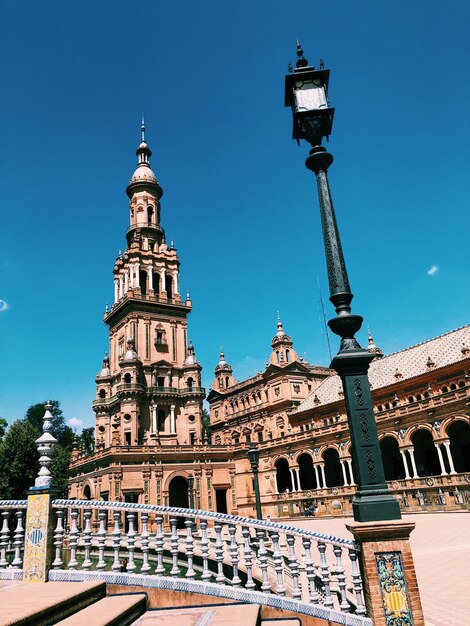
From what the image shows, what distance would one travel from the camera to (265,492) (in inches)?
1694

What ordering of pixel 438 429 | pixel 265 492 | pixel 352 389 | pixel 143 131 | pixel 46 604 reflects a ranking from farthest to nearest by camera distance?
pixel 143 131 < pixel 265 492 < pixel 438 429 < pixel 352 389 < pixel 46 604

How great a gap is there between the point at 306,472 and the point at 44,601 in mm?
42457

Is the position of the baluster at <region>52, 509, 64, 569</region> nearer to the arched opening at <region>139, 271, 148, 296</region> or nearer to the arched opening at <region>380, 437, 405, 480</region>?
the arched opening at <region>380, 437, 405, 480</region>

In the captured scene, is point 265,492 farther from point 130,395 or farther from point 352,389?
point 352,389

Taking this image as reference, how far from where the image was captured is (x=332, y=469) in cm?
4181

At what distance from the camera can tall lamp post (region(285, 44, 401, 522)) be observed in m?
5.71

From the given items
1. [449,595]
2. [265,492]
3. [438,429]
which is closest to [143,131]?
[265,492]

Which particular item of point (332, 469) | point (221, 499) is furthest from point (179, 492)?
point (332, 469)

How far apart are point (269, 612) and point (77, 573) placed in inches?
105

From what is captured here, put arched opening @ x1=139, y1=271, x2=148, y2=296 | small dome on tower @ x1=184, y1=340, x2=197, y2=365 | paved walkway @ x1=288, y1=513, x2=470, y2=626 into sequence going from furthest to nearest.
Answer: arched opening @ x1=139, y1=271, x2=148, y2=296, small dome on tower @ x1=184, y1=340, x2=197, y2=365, paved walkway @ x1=288, y1=513, x2=470, y2=626

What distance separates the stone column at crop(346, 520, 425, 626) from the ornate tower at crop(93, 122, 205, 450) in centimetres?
3838

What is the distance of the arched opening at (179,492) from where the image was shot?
41.6 metres

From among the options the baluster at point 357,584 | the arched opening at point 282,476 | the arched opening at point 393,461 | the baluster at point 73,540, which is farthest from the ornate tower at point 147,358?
the baluster at point 357,584

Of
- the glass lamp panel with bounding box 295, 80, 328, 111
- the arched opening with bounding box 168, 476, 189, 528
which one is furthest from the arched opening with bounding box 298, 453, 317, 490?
the glass lamp panel with bounding box 295, 80, 328, 111
